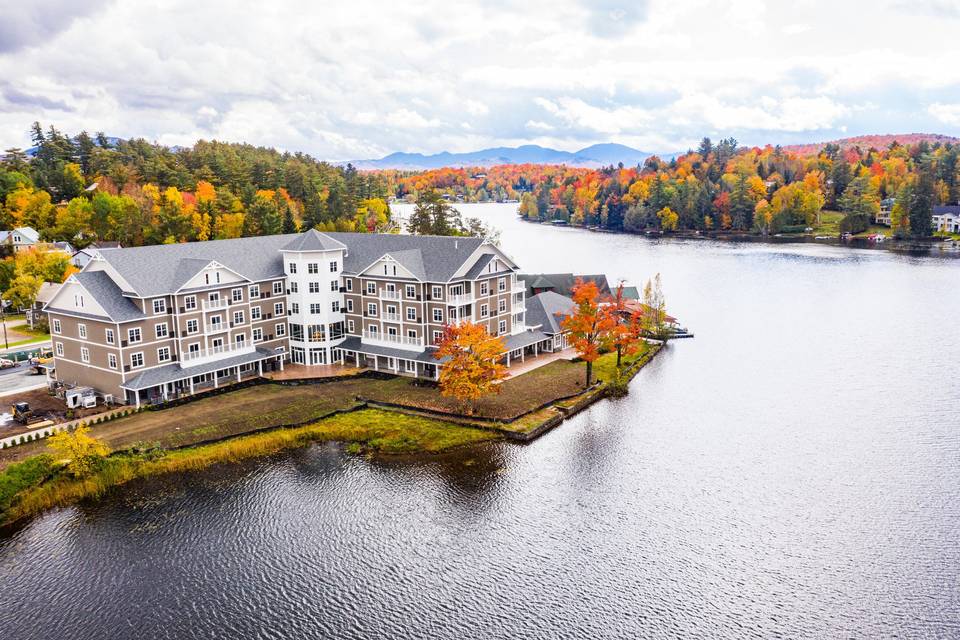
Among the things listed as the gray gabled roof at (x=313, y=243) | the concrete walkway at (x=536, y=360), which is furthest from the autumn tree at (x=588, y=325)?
the gray gabled roof at (x=313, y=243)

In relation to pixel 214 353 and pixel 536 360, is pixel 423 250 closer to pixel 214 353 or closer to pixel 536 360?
pixel 536 360

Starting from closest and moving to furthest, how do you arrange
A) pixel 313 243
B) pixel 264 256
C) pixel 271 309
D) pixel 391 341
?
pixel 391 341
pixel 271 309
pixel 313 243
pixel 264 256

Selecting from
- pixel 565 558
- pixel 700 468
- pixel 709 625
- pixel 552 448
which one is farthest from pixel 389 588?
pixel 700 468

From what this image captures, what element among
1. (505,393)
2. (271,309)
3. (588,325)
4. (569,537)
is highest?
(271,309)

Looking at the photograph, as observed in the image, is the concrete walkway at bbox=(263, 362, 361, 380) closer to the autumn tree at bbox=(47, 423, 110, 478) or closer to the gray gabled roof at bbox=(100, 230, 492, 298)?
the gray gabled roof at bbox=(100, 230, 492, 298)

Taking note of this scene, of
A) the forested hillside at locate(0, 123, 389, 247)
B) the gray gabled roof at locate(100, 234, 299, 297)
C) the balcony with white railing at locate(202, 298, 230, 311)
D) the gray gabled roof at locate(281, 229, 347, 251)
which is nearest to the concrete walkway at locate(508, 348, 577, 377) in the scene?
the gray gabled roof at locate(281, 229, 347, 251)

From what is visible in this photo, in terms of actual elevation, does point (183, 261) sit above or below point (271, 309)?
above

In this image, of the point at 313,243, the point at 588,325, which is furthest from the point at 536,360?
the point at 313,243
